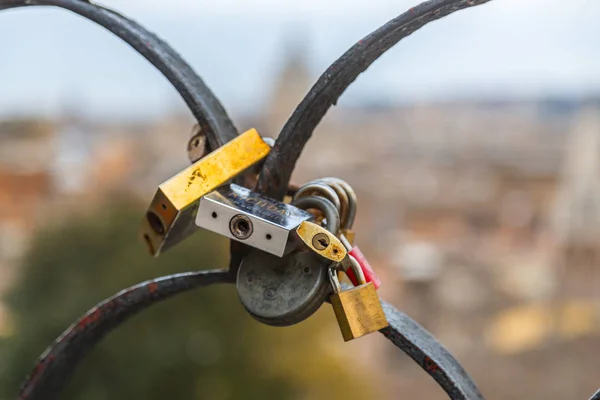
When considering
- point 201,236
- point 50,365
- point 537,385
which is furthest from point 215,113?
point 537,385

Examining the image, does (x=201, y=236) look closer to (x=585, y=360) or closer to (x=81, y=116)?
(x=585, y=360)

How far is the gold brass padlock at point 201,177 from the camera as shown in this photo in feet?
1.16

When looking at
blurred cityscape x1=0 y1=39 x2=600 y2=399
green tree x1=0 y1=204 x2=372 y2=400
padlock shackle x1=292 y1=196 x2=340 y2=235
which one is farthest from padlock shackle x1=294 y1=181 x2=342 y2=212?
blurred cityscape x1=0 y1=39 x2=600 y2=399

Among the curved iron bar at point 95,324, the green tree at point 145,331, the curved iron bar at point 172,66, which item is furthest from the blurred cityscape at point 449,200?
the curved iron bar at point 172,66

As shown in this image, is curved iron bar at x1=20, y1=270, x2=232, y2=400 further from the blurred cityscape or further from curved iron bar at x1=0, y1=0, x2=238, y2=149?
the blurred cityscape

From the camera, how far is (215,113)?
0.40 meters

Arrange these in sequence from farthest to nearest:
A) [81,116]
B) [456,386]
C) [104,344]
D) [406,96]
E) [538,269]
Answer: [406,96]
[81,116]
[538,269]
[104,344]
[456,386]

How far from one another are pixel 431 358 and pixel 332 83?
0.51ft

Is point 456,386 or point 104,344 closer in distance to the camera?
point 456,386

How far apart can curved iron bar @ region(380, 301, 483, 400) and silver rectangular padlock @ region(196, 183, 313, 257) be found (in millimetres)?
74

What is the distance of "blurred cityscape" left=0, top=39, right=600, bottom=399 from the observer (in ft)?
17.3

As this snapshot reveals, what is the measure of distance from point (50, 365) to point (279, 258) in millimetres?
189

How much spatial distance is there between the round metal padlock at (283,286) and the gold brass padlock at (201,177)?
45mm

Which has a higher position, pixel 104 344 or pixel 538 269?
pixel 104 344
